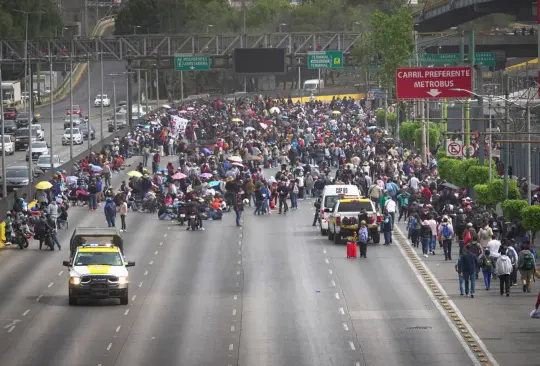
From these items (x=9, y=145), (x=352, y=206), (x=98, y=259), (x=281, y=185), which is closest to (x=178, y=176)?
(x=281, y=185)

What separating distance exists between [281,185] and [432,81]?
300 inches

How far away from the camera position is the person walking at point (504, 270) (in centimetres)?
3809

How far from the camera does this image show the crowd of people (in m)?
44.1

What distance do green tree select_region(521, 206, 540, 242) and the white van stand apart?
458 inches

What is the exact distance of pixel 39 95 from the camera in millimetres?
165000

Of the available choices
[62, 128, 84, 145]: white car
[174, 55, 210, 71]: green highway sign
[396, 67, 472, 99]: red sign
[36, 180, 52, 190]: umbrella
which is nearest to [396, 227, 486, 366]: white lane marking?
[396, 67, 472, 99]: red sign

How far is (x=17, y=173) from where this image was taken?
234 feet

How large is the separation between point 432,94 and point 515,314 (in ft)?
87.8

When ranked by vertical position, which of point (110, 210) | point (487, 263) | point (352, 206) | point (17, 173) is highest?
point (17, 173)

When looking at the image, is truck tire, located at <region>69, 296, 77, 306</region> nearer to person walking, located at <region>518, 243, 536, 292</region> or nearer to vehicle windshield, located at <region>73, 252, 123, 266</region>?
vehicle windshield, located at <region>73, 252, 123, 266</region>

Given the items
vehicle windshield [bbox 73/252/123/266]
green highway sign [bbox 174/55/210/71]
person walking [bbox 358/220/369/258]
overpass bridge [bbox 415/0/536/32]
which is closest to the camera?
vehicle windshield [bbox 73/252/123/266]

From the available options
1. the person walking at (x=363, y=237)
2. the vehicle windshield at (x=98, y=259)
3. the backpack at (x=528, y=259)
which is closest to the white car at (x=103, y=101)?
the person walking at (x=363, y=237)

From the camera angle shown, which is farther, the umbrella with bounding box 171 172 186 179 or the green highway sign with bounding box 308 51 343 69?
the green highway sign with bounding box 308 51 343 69

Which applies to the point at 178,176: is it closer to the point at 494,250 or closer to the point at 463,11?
the point at 494,250
